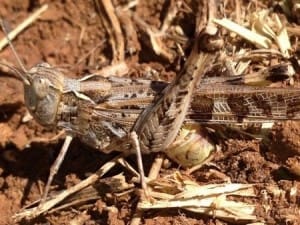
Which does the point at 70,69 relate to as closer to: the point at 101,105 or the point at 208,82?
the point at 101,105

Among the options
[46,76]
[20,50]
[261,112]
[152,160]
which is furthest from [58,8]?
Result: [261,112]

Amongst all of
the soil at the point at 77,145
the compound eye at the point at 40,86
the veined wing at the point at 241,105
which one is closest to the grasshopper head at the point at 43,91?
the compound eye at the point at 40,86

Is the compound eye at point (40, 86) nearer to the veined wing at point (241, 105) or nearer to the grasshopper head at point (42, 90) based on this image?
the grasshopper head at point (42, 90)

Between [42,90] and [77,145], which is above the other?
[42,90]

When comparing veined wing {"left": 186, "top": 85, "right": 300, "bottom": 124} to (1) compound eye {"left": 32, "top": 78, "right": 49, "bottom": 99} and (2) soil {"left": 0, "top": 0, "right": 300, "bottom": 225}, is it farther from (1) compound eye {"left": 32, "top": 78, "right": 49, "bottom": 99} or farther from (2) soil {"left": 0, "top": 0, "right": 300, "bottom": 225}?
(1) compound eye {"left": 32, "top": 78, "right": 49, "bottom": 99}

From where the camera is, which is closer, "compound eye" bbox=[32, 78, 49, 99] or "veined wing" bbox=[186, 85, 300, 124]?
"veined wing" bbox=[186, 85, 300, 124]

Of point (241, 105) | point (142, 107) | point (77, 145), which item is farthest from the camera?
point (77, 145)

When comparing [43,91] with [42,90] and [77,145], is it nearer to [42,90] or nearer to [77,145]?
[42,90]

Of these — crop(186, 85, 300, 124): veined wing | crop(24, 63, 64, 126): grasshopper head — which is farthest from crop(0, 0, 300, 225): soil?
crop(24, 63, 64, 126): grasshopper head

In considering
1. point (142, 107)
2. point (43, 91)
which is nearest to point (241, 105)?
point (142, 107)
